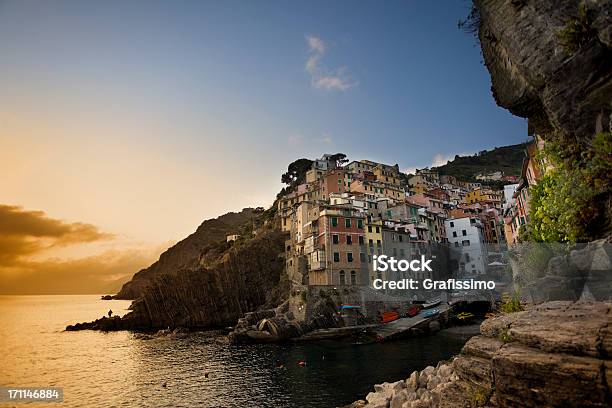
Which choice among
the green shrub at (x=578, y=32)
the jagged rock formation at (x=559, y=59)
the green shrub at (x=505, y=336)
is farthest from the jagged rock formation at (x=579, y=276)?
the green shrub at (x=578, y=32)

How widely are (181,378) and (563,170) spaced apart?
3410 cm

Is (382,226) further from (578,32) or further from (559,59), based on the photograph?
(578,32)

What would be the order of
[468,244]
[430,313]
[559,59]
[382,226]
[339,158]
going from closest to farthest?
1. [559,59]
2. [430,313]
3. [382,226]
4. [468,244]
5. [339,158]

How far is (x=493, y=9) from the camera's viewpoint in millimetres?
14703

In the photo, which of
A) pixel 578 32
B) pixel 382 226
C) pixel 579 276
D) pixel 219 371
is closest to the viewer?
pixel 578 32

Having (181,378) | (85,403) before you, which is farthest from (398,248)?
(85,403)

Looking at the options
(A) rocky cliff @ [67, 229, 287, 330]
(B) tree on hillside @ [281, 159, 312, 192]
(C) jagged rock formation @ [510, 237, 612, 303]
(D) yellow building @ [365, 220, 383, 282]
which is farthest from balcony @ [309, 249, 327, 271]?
(B) tree on hillside @ [281, 159, 312, 192]

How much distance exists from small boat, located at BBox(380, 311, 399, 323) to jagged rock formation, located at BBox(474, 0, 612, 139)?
40063mm

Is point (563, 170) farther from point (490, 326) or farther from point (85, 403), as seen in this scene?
point (85, 403)

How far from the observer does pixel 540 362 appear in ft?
25.7

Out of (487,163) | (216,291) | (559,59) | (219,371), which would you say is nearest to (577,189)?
(559,59)

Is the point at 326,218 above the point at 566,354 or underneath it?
above

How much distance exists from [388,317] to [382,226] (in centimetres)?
1699

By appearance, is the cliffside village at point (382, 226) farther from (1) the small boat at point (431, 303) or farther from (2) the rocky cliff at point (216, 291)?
(1) the small boat at point (431, 303)
